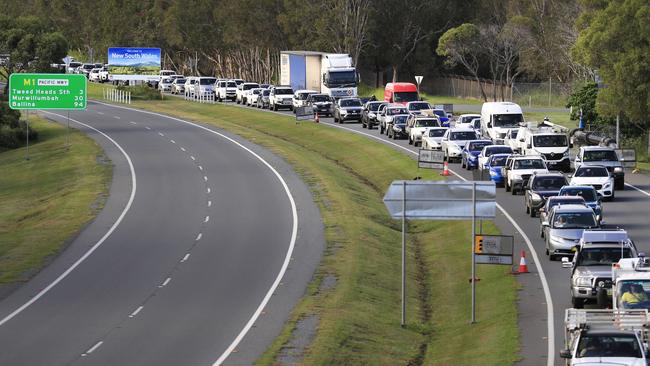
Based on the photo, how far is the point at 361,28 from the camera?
116312 mm

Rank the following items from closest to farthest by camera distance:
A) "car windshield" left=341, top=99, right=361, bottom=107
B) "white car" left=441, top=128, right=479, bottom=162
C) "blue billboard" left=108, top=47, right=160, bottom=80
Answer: "white car" left=441, top=128, right=479, bottom=162 < "car windshield" left=341, top=99, right=361, bottom=107 < "blue billboard" left=108, top=47, right=160, bottom=80

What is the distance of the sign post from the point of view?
7750 cm

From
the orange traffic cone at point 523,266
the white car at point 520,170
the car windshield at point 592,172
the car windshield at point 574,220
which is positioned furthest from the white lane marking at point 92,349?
the white car at point 520,170

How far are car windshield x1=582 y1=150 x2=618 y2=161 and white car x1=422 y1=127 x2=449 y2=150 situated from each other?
41.9 feet

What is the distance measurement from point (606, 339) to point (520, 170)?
2967 cm

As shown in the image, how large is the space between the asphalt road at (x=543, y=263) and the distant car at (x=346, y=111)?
1009 inches

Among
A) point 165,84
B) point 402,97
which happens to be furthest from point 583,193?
point 165,84

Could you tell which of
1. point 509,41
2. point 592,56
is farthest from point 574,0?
point 592,56

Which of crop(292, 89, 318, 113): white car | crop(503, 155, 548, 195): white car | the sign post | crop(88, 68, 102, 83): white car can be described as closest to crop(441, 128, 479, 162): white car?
crop(503, 155, 548, 195): white car

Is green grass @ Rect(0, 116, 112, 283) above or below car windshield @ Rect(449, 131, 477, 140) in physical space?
below

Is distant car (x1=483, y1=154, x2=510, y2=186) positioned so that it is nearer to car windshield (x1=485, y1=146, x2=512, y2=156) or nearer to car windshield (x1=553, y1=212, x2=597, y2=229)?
car windshield (x1=485, y1=146, x2=512, y2=156)

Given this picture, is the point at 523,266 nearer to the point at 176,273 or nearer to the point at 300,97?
the point at 176,273

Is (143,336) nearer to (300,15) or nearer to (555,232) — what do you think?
(555,232)

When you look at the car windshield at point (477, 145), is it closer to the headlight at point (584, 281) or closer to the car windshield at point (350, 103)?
the car windshield at point (350, 103)
